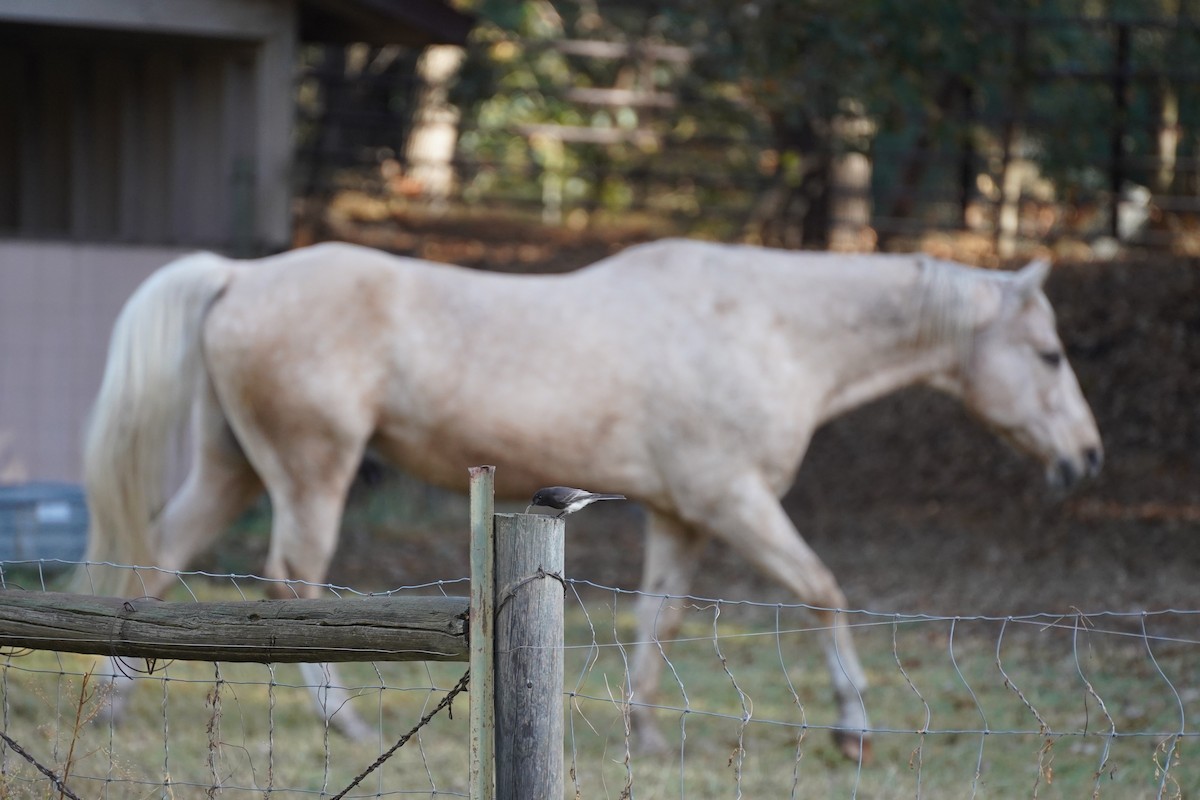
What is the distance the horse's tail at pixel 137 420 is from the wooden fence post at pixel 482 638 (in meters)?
2.64

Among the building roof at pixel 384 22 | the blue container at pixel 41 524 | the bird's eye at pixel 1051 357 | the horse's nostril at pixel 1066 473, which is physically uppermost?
the building roof at pixel 384 22

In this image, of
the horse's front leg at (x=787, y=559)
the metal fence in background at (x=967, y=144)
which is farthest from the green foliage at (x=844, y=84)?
the horse's front leg at (x=787, y=559)

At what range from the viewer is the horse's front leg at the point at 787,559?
4414mm

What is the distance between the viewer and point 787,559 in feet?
14.8

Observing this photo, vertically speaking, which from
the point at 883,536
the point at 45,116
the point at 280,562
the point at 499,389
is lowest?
the point at 883,536

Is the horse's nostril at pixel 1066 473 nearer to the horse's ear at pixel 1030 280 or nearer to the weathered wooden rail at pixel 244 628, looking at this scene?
the horse's ear at pixel 1030 280

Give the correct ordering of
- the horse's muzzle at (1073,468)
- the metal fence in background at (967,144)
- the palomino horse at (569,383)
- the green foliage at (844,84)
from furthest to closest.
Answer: the metal fence in background at (967,144) → the green foliage at (844,84) → the horse's muzzle at (1073,468) → the palomino horse at (569,383)

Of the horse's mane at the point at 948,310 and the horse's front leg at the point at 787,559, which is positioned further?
the horse's mane at the point at 948,310

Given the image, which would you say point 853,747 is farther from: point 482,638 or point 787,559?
point 482,638

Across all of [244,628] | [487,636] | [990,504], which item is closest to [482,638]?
[487,636]

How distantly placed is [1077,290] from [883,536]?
1.96 metres

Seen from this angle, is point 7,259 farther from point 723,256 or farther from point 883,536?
point 883,536

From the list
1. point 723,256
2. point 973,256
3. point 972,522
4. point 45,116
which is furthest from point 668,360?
point 45,116

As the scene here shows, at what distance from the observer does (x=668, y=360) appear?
4.72m
